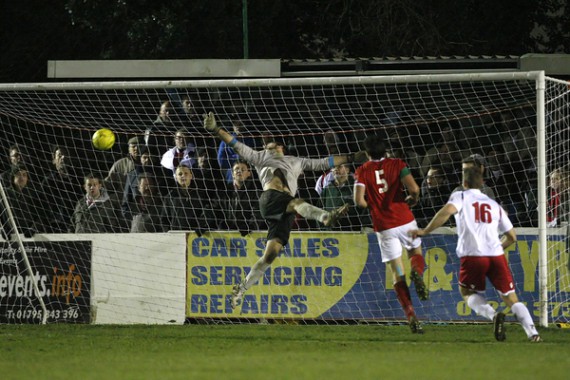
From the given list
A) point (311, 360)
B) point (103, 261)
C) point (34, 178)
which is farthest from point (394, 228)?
point (34, 178)

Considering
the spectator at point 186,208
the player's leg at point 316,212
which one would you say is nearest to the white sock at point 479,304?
the player's leg at point 316,212

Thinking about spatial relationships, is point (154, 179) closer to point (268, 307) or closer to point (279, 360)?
point (268, 307)

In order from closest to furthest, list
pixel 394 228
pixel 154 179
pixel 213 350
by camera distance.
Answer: pixel 213 350 → pixel 394 228 → pixel 154 179

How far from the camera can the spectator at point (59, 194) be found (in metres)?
16.1

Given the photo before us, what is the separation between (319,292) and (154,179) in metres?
2.83

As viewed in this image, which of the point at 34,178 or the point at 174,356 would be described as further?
the point at 34,178

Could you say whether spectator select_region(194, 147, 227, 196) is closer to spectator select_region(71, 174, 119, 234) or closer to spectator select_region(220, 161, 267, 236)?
spectator select_region(220, 161, 267, 236)

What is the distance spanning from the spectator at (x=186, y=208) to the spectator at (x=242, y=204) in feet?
0.83

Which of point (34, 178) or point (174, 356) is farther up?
point (34, 178)

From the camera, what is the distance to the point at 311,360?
10227 millimetres

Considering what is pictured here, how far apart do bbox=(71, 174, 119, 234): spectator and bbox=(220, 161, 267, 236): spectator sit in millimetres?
1495

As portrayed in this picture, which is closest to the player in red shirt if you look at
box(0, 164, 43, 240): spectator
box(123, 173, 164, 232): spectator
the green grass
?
the green grass

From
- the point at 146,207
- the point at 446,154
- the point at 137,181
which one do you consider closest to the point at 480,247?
the point at 446,154

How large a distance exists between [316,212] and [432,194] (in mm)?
2244
